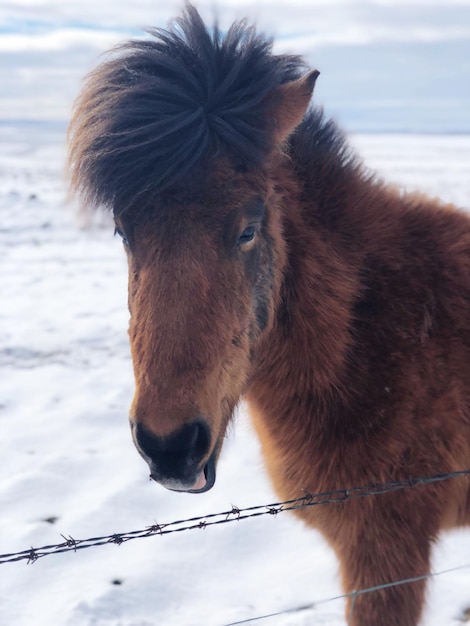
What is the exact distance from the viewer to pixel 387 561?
2223mm

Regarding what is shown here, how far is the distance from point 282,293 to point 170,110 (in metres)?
0.75

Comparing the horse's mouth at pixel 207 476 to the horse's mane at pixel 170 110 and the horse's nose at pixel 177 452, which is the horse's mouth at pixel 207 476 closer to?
the horse's nose at pixel 177 452

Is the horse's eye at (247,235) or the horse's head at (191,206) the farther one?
the horse's eye at (247,235)

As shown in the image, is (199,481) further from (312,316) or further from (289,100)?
(289,100)

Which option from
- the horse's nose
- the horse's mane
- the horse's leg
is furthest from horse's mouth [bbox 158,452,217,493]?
the horse's mane

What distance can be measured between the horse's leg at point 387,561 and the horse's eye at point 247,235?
3.39 ft

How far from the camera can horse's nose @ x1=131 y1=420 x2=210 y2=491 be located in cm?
167

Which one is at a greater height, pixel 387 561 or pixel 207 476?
pixel 207 476

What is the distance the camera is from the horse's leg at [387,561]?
2217 millimetres

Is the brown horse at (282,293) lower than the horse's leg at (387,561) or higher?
higher

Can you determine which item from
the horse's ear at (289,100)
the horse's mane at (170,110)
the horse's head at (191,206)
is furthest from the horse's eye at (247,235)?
the horse's ear at (289,100)

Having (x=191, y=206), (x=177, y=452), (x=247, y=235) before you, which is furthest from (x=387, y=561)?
(x=191, y=206)

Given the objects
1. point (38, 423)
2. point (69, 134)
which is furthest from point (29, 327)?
point (69, 134)

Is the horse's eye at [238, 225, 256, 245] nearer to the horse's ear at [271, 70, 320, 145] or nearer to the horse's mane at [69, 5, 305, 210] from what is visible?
the horse's mane at [69, 5, 305, 210]
